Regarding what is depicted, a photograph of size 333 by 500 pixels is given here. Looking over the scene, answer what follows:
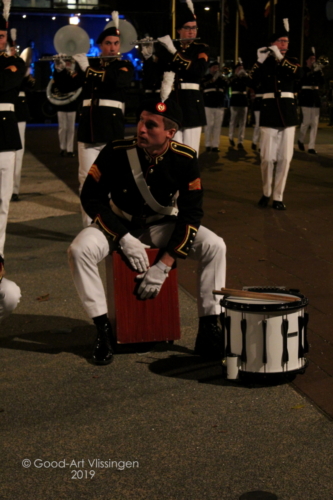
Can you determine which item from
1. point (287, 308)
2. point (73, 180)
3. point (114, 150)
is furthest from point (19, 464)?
point (73, 180)

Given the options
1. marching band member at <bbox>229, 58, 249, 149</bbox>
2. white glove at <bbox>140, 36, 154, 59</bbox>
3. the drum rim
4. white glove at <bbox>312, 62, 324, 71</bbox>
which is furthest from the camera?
marching band member at <bbox>229, 58, 249, 149</bbox>

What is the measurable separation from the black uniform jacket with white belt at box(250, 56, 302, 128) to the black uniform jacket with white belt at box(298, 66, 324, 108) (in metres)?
7.92

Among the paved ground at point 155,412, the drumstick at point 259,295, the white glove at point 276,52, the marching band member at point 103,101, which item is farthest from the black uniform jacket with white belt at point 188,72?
the drumstick at point 259,295

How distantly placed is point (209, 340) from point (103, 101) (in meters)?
4.01

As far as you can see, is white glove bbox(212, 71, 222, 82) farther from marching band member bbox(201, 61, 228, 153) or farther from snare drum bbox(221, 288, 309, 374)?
snare drum bbox(221, 288, 309, 374)

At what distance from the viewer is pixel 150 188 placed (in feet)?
16.4

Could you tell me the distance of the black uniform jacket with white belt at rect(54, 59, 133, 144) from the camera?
806 centimetres

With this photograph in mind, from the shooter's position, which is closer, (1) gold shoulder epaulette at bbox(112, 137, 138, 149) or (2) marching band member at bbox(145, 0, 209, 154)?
(1) gold shoulder epaulette at bbox(112, 137, 138, 149)

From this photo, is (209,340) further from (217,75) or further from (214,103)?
(217,75)

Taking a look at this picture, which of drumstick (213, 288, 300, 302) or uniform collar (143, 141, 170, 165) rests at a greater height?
uniform collar (143, 141, 170, 165)

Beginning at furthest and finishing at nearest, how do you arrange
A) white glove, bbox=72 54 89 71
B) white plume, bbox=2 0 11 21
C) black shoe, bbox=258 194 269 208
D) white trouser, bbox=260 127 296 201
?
black shoe, bbox=258 194 269 208 → white trouser, bbox=260 127 296 201 → white glove, bbox=72 54 89 71 → white plume, bbox=2 0 11 21

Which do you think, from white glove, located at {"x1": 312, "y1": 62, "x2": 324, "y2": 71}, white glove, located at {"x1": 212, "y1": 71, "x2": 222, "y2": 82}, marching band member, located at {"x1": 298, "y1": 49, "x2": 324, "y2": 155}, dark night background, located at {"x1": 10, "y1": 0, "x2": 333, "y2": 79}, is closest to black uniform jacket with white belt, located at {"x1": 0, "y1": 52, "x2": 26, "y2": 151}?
marching band member, located at {"x1": 298, "y1": 49, "x2": 324, "y2": 155}

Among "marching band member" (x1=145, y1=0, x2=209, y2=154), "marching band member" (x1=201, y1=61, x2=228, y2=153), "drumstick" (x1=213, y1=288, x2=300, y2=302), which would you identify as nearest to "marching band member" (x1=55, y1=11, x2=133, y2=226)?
"marching band member" (x1=145, y1=0, x2=209, y2=154)

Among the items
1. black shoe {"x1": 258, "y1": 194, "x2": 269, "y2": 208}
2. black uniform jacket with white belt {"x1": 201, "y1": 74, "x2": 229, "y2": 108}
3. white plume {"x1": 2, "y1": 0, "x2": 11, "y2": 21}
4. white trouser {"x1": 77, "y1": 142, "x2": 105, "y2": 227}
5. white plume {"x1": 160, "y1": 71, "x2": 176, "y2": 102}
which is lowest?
black uniform jacket with white belt {"x1": 201, "y1": 74, "x2": 229, "y2": 108}
